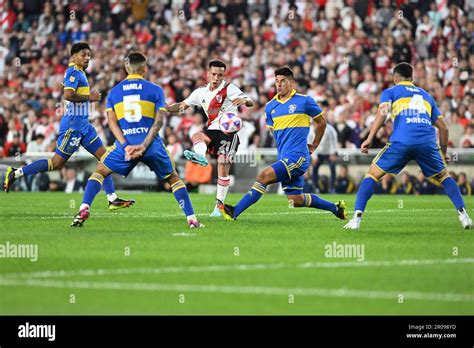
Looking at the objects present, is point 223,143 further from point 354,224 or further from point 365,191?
point 365,191

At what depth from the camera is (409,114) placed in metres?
14.5

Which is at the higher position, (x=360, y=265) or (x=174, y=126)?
(x=174, y=126)

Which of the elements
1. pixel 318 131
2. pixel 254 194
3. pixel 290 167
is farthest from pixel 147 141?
pixel 318 131

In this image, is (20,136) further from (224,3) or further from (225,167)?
(225,167)

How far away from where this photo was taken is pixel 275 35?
1294 inches

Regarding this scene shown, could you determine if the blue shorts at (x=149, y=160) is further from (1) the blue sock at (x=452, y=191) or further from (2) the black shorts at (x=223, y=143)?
(1) the blue sock at (x=452, y=191)

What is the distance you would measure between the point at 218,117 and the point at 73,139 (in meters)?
2.53

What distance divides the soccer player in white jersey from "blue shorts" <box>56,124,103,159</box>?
1.90 m

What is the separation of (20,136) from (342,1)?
35.4 feet

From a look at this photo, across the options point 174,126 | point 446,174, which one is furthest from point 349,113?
point 446,174

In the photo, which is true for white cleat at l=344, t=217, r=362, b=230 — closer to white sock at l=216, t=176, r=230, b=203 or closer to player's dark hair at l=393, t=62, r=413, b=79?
player's dark hair at l=393, t=62, r=413, b=79

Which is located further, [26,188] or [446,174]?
[26,188]

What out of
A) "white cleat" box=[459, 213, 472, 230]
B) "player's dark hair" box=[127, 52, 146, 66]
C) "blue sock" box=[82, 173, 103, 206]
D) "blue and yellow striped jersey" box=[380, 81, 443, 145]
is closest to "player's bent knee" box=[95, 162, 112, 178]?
"blue sock" box=[82, 173, 103, 206]

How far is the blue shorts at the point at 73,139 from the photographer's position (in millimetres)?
17859
